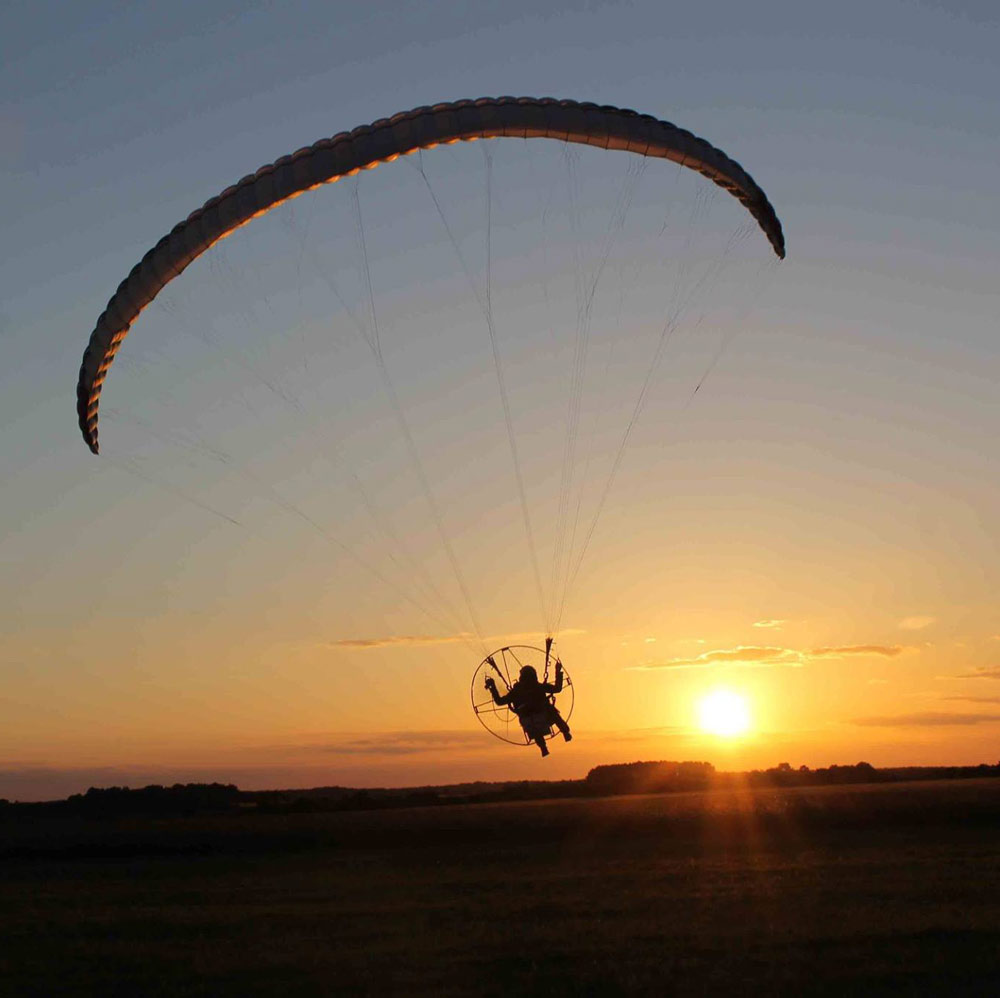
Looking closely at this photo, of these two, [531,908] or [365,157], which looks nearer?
[365,157]

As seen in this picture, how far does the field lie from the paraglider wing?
918 cm

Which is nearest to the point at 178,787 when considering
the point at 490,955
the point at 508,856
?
the point at 508,856

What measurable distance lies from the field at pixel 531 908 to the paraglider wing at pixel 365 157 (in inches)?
361

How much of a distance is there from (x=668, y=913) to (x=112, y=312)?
1373 cm

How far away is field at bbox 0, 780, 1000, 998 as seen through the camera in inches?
676

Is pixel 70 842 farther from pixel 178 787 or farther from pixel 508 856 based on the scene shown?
pixel 178 787

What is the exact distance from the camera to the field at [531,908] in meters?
17.2

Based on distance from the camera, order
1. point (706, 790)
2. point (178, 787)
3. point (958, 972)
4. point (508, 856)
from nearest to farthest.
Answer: point (958, 972), point (508, 856), point (706, 790), point (178, 787)

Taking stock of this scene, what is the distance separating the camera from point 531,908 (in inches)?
903

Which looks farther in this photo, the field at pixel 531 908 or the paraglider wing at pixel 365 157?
the paraglider wing at pixel 365 157

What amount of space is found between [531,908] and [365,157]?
525 inches

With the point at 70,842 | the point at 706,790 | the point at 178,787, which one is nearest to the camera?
the point at 70,842

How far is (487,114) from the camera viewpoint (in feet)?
65.0

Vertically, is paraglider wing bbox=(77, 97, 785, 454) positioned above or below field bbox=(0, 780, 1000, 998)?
above
